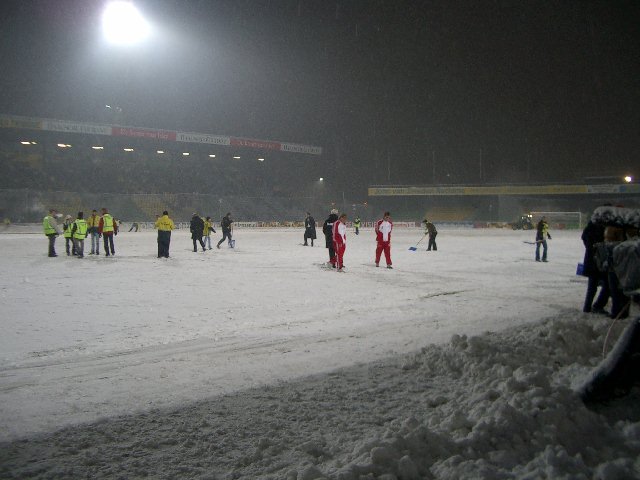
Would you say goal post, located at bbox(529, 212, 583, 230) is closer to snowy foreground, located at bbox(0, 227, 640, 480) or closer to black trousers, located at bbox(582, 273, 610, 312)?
snowy foreground, located at bbox(0, 227, 640, 480)

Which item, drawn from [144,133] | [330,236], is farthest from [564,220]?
[144,133]

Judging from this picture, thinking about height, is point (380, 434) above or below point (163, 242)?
below

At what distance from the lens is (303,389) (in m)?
3.95

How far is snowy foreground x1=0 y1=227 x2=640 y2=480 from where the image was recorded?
2.59 meters

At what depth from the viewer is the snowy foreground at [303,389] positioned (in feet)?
8.49

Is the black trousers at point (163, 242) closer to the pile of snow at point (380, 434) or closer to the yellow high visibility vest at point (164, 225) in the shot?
the yellow high visibility vest at point (164, 225)

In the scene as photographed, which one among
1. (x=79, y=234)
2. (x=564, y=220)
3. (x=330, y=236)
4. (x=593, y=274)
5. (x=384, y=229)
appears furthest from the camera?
(x=564, y=220)

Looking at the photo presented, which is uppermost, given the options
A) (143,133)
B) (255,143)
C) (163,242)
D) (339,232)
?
(255,143)

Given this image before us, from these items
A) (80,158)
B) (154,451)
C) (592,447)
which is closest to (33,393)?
(154,451)

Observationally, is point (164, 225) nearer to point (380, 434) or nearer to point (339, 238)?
point (339, 238)

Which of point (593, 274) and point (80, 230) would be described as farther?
point (80, 230)

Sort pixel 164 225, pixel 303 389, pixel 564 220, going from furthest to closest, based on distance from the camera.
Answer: pixel 564 220 < pixel 164 225 < pixel 303 389

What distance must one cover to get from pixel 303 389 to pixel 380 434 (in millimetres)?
1192

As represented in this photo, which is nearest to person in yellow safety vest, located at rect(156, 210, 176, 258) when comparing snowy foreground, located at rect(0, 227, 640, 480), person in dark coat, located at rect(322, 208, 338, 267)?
person in dark coat, located at rect(322, 208, 338, 267)
